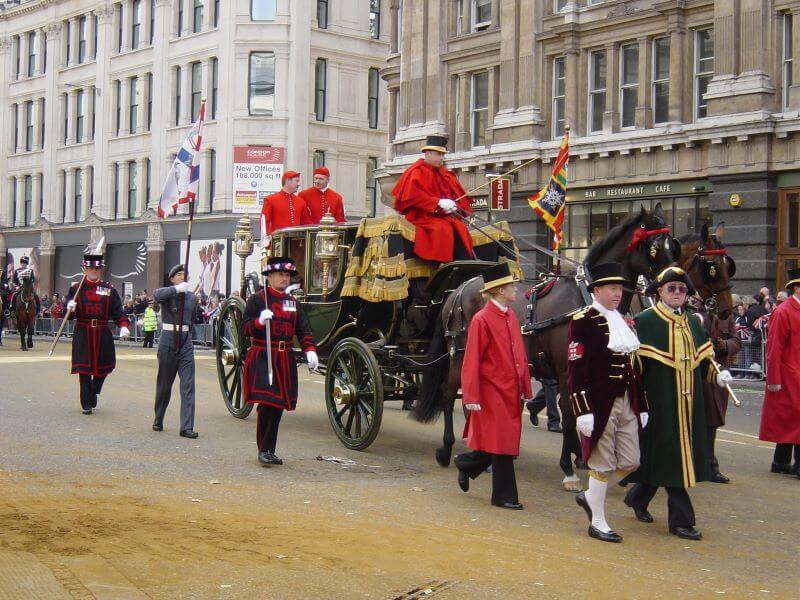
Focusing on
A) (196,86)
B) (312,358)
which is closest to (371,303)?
(312,358)

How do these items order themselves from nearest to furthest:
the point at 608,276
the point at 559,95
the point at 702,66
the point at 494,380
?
the point at 608,276, the point at 494,380, the point at 702,66, the point at 559,95

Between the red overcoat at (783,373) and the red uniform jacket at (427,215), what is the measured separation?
3.17 metres

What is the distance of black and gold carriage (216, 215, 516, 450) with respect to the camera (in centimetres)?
1141

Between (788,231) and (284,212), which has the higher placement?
(788,231)

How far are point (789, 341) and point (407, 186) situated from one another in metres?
4.06

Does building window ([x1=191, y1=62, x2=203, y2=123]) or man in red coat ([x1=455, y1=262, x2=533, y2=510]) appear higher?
building window ([x1=191, y1=62, x2=203, y2=123])

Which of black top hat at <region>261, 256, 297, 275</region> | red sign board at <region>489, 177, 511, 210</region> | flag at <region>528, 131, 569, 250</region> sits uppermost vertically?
red sign board at <region>489, 177, 511, 210</region>

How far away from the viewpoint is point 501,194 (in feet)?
93.2

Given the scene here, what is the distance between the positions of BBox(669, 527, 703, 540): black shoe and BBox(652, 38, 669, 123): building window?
22176 millimetres

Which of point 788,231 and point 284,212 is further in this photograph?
point 788,231

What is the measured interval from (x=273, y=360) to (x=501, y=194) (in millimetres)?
18497

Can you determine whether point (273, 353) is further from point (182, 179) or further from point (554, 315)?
point (182, 179)

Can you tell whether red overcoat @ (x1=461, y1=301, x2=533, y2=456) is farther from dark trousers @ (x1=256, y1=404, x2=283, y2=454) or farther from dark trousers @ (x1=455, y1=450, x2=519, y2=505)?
dark trousers @ (x1=256, y1=404, x2=283, y2=454)

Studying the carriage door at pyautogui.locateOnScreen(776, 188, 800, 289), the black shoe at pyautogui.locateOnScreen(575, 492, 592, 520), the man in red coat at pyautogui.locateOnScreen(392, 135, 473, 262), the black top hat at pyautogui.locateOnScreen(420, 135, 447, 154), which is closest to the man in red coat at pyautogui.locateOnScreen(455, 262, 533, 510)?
the black shoe at pyautogui.locateOnScreen(575, 492, 592, 520)
